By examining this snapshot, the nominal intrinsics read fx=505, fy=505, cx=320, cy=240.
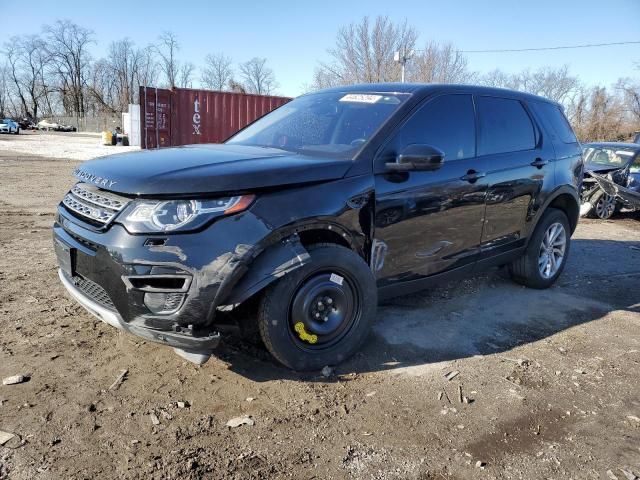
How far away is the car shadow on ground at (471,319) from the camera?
11.1 feet

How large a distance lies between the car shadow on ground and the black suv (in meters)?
0.34

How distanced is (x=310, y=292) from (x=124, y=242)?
108cm

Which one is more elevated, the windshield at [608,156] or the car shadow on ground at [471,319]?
the windshield at [608,156]

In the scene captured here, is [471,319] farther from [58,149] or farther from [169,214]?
[58,149]

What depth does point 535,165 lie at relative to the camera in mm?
4633

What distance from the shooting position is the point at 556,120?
17.0ft

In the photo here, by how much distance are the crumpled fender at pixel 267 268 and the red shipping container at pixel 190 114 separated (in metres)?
14.3

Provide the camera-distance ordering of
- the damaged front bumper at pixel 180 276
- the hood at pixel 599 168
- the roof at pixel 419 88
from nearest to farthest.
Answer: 1. the damaged front bumper at pixel 180 276
2. the roof at pixel 419 88
3. the hood at pixel 599 168

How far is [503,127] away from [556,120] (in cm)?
116

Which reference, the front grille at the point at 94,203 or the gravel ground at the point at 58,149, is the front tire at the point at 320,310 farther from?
the gravel ground at the point at 58,149

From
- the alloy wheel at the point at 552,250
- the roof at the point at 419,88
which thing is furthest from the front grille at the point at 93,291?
the alloy wheel at the point at 552,250

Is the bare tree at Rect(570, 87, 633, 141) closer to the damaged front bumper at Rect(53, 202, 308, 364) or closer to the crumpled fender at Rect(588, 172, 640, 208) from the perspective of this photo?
the crumpled fender at Rect(588, 172, 640, 208)

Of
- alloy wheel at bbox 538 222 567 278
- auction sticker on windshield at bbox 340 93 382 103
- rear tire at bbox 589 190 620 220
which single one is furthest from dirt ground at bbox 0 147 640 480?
rear tire at bbox 589 190 620 220

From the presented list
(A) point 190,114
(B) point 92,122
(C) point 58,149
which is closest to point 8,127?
(B) point 92,122
